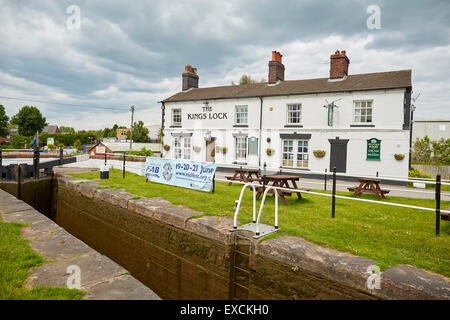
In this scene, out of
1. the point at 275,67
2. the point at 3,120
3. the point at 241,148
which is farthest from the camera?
the point at 3,120

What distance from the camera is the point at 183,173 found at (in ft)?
32.4

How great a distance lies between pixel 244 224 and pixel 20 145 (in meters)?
55.6

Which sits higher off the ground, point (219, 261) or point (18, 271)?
point (18, 271)

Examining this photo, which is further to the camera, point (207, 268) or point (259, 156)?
point (259, 156)

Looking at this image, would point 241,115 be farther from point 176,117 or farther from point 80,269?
point 80,269

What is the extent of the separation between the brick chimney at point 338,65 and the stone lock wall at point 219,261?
15.6 meters

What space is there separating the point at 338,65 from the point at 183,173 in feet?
45.0

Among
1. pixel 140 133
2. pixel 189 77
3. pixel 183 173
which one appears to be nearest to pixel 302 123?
pixel 183 173

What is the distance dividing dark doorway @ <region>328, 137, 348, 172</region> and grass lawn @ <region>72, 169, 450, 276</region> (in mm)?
8399

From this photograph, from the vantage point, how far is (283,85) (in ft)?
64.5

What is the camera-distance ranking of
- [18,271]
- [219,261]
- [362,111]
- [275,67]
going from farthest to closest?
1. [275,67]
2. [362,111]
3. [219,261]
4. [18,271]

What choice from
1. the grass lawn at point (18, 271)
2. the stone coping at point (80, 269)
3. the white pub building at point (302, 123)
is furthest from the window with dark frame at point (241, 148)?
the grass lawn at point (18, 271)
